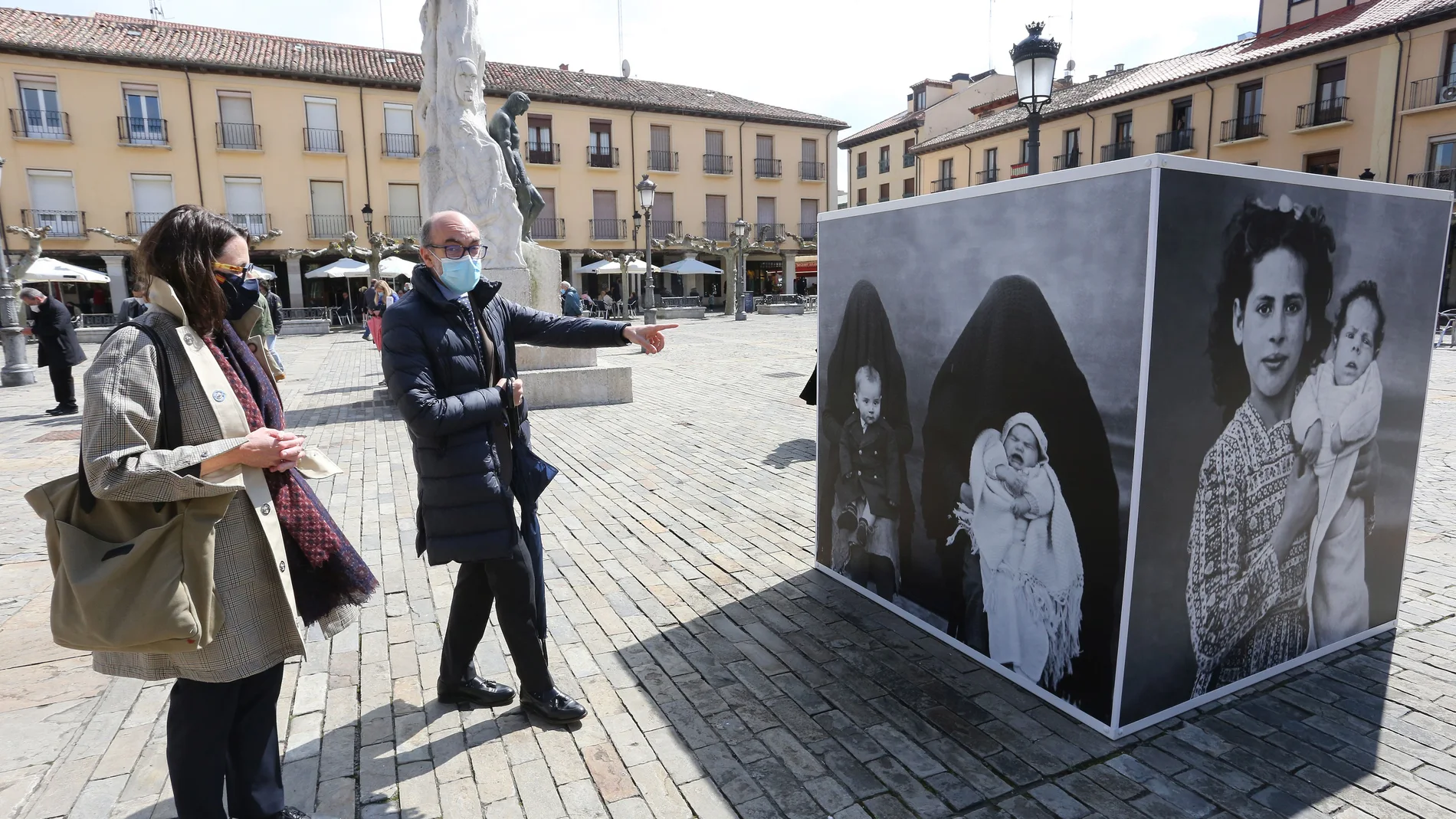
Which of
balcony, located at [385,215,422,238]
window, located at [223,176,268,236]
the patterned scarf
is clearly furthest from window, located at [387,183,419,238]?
the patterned scarf

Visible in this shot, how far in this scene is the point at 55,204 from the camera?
30.3 m

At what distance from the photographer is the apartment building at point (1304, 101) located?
84.5 ft

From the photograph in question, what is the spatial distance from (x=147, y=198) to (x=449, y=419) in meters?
37.7

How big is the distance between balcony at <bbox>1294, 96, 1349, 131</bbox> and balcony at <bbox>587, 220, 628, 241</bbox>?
94.6 ft

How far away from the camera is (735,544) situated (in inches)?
198

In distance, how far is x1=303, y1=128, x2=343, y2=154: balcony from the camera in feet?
111

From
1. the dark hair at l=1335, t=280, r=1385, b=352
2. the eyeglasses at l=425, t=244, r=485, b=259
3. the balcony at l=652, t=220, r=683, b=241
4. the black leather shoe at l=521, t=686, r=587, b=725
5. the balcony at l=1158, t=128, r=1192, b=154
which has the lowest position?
the black leather shoe at l=521, t=686, r=587, b=725

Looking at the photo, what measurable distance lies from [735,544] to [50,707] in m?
3.33

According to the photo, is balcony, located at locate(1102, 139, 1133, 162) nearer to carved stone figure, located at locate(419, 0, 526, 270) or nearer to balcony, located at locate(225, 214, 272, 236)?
carved stone figure, located at locate(419, 0, 526, 270)

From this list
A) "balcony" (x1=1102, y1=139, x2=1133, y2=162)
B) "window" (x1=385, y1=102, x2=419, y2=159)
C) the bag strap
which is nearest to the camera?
the bag strap

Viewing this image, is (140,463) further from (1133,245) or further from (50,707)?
(1133,245)

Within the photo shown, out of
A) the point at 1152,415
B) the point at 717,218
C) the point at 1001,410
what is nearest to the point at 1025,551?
the point at 1001,410

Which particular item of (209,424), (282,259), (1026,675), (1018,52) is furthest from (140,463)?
(282,259)

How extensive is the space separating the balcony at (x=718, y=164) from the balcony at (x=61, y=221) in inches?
1073
